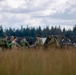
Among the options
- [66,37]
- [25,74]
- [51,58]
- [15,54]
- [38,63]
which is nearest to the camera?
[25,74]

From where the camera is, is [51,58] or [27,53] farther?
[27,53]

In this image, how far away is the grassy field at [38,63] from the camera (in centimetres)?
912

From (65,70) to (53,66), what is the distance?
31 cm

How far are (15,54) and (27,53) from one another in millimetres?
365

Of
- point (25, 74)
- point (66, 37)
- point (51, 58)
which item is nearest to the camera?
point (25, 74)

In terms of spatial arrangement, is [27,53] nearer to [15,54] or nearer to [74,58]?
[15,54]

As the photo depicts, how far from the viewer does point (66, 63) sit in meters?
9.74

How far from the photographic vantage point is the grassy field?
29.9 ft

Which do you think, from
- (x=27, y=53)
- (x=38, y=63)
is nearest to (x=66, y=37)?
(x=27, y=53)

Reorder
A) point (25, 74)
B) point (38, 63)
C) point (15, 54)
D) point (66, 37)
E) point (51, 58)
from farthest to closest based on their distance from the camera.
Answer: point (66, 37) < point (15, 54) < point (51, 58) < point (38, 63) < point (25, 74)

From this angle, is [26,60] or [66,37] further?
[66,37]

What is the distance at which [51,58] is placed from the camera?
34.0ft

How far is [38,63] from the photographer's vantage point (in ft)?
31.9

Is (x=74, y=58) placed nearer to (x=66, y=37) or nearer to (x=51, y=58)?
(x=51, y=58)
